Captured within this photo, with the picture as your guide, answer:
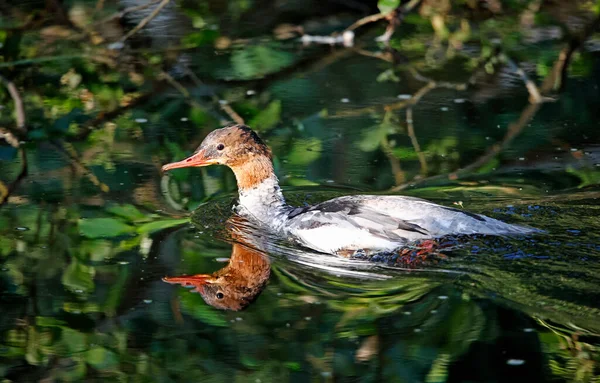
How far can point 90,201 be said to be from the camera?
775 cm

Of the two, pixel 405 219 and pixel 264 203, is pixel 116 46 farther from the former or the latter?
pixel 405 219

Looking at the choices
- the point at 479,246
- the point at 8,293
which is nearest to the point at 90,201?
the point at 8,293

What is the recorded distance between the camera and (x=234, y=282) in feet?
21.1

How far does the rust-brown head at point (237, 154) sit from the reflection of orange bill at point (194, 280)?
134 centimetres

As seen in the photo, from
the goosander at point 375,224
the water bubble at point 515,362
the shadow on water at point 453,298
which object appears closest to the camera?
the water bubble at point 515,362

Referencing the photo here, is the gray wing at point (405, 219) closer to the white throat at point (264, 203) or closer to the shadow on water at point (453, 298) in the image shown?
the shadow on water at point (453, 298)

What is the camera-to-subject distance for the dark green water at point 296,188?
5.51 m

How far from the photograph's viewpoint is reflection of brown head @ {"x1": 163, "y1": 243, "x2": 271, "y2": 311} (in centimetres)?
620

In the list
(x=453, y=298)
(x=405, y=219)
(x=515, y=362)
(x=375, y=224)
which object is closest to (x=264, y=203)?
(x=375, y=224)

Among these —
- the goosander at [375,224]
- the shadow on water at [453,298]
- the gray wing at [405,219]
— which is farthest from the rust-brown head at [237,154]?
the gray wing at [405,219]

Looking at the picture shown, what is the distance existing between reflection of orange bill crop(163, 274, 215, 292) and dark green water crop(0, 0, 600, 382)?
0.32 ft

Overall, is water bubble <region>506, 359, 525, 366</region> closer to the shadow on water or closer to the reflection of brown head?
the shadow on water

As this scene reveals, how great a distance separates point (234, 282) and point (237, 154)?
151 cm

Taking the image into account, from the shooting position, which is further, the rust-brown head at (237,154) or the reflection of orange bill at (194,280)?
the rust-brown head at (237,154)
